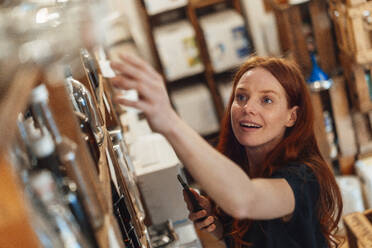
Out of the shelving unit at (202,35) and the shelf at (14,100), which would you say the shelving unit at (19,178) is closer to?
the shelf at (14,100)

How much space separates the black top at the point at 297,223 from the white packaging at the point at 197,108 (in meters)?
2.43

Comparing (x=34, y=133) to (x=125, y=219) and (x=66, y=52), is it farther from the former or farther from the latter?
(x=125, y=219)

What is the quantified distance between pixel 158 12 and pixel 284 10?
1.07 m

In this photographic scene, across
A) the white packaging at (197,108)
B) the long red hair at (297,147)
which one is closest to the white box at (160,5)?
the white packaging at (197,108)

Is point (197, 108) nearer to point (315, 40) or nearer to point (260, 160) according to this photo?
point (315, 40)

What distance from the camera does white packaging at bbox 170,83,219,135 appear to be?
3768mm

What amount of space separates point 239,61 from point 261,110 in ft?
7.67

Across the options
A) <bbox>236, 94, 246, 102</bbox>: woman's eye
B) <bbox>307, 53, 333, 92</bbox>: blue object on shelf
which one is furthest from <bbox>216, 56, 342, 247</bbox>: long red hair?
<bbox>307, 53, 333, 92</bbox>: blue object on shelf

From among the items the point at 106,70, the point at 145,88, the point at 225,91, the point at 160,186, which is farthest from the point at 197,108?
the point at 145,88

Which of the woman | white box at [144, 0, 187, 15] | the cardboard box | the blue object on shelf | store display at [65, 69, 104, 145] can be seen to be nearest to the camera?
the woman

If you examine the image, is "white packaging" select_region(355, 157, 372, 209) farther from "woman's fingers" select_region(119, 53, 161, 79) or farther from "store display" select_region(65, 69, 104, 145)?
"woman's fingers" select_region(119, 53, 161, 79)

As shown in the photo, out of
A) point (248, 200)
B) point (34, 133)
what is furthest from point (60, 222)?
point (248, 200)

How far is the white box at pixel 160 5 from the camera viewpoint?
11.6ft

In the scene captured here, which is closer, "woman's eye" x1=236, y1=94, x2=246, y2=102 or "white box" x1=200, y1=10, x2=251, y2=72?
"woman's eye" x1=236, y1=94, x2=246, y2=102
